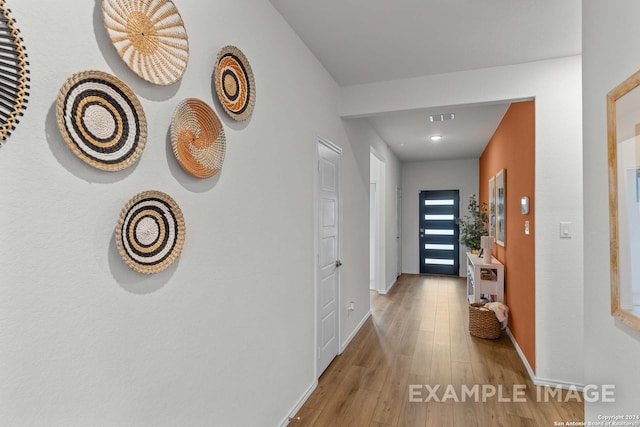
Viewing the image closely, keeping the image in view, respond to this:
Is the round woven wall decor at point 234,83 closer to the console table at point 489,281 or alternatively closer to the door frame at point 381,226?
the console table at point 489,281

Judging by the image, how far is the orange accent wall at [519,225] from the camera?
2.84 m

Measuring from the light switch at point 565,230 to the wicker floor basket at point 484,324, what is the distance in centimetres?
138

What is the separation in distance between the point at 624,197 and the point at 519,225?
2291mm

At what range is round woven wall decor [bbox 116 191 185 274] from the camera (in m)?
1.09

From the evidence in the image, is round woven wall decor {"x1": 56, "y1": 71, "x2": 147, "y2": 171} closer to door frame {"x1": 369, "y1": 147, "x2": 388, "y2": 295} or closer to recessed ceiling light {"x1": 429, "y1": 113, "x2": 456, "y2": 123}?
recessed ceiling light {"x1": 429, "y1": 113, "x2": 456, "y2": 123}

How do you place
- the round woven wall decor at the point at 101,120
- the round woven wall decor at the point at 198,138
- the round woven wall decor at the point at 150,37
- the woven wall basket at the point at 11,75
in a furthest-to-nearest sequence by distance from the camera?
the round woven wall decor at the point at 198,138
the round woven wall decor at the point at 150,37
the round woven wall decor at the point at 101,120
the woven wall basket at the point at 11,75

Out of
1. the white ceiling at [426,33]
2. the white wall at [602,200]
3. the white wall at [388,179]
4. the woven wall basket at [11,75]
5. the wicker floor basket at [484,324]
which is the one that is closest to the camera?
the woven wall basket at [11,75]

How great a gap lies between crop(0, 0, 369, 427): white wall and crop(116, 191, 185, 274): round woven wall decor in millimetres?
31

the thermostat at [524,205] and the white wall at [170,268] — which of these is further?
the thermostat at [524,205]

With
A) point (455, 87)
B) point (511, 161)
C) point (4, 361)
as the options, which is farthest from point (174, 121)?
point (511, 161)

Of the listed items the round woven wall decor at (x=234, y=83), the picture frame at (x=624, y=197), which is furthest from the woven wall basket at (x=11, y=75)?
the picture frame at (x=624, y=197)

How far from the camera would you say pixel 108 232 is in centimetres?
105

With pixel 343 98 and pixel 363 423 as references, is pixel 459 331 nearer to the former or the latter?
pixel 363 423

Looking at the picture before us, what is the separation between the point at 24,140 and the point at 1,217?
0.64 ft
